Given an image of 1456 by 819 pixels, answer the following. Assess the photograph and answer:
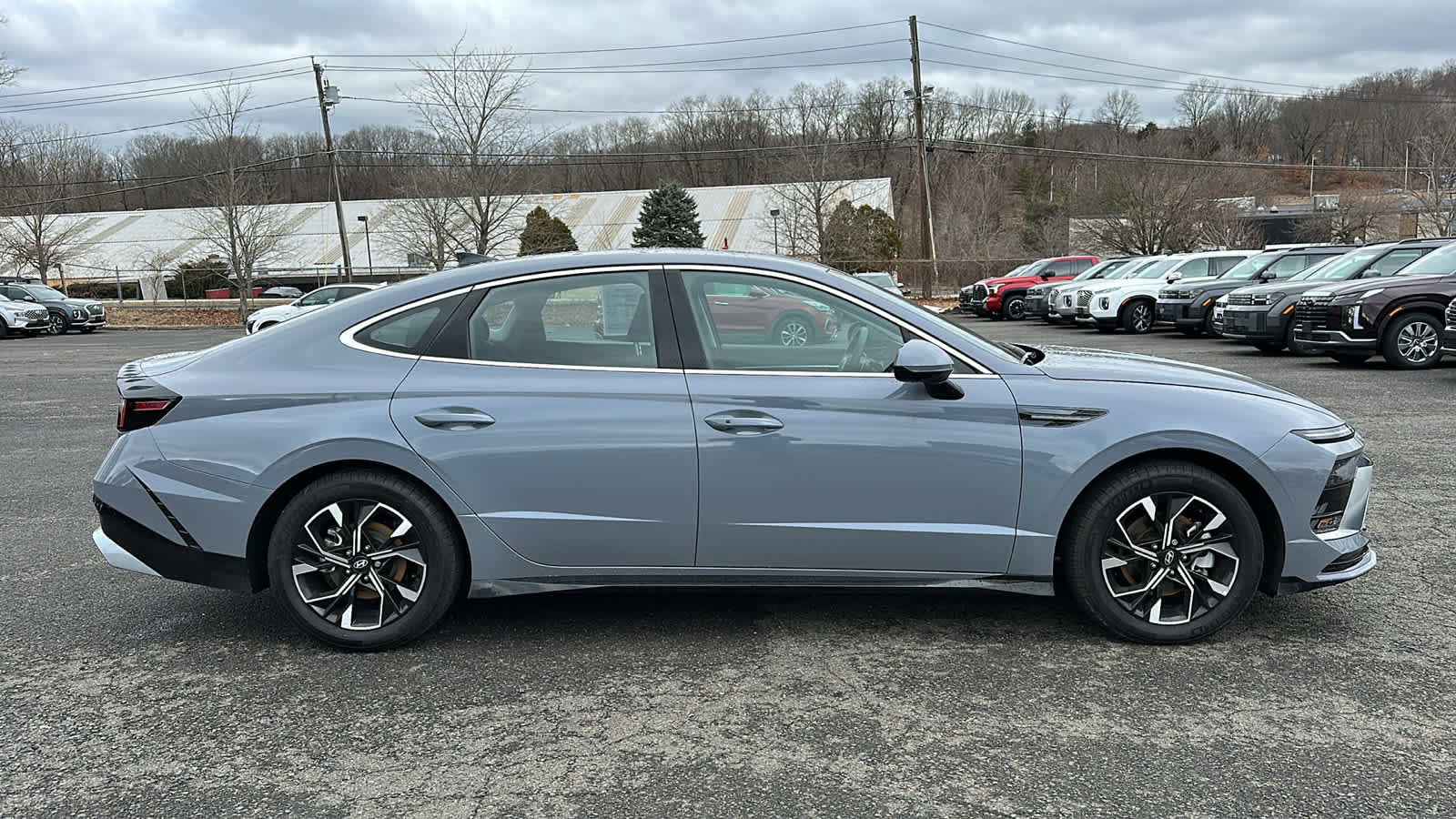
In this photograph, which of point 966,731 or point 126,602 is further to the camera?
point 126,602

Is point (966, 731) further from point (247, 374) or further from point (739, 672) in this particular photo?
point (247, 374)

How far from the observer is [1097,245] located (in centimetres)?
5003

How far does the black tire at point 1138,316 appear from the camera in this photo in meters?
22.1

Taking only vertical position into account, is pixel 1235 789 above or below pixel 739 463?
below

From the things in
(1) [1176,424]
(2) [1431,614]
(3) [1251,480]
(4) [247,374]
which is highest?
(4) [247,374]

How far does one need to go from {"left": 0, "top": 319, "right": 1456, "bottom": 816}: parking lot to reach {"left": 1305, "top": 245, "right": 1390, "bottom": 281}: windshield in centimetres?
1222

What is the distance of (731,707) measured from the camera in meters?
3.39

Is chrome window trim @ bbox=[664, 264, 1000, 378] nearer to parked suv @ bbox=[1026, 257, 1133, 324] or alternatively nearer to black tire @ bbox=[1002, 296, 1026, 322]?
parked suv @ bbox=[1026, 257, 1133, 324]

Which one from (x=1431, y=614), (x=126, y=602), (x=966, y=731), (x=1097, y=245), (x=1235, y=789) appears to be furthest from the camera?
(x=1097, y=245)

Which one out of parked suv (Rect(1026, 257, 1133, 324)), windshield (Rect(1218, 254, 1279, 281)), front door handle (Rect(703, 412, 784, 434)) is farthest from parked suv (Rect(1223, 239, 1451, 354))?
front door handle (Rect(703, 412, 784, 434))

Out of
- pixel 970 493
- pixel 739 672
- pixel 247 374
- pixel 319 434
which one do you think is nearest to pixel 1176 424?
Answer: pixel 970 493

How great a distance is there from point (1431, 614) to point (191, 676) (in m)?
4.91

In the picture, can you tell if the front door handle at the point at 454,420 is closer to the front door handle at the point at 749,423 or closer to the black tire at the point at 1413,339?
the front door handle at the point at 749,423

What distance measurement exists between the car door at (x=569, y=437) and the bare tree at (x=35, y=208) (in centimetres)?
4574
